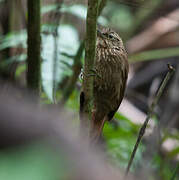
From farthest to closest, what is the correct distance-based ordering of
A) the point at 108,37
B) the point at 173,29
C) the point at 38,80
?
the point at 173,29, the point at 108,37, the point at 38,80

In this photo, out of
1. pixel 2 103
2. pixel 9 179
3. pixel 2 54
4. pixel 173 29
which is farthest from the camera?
pixel 173 29

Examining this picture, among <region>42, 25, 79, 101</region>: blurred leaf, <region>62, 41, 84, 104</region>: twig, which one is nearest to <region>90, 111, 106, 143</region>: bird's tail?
<region>62, 41, 84, 104</region>: twig

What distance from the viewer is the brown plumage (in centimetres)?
273

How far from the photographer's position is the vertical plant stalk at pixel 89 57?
1824 mm

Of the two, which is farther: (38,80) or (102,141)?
(102,141)

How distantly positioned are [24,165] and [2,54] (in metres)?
2.91

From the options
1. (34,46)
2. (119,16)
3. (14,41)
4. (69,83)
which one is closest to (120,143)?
(69,83)

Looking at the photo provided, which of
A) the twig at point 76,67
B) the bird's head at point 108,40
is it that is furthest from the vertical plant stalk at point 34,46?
the bird's head at point 108,40

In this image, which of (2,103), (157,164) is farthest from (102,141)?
(2,103)

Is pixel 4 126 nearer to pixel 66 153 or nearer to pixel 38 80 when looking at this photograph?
pixel 66 153

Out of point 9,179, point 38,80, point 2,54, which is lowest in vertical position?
point 2,54

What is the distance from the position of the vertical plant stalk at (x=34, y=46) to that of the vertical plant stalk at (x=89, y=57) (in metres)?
0.41

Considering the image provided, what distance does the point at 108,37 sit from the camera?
2.81 m

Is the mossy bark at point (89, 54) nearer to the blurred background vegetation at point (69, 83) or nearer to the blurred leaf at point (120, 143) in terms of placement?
the blurred background vegetation at point (69, 83)
